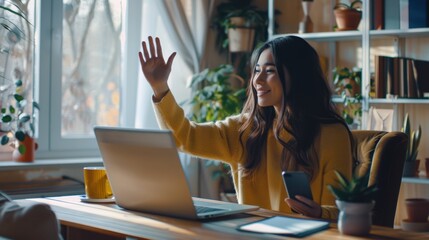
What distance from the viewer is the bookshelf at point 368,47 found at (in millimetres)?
3674

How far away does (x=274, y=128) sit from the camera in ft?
7.48

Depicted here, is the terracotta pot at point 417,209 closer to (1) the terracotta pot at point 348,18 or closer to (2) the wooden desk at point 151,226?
(1) the terracotta pot at point 348,18

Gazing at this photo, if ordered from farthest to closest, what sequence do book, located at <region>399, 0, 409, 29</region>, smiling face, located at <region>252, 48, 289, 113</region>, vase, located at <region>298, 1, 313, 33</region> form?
vase, located at <region>298, 1, 313, 33</region>, book, located at <region>399, 0, 409, 29</region>, smiling face, located at <region>252, 48, 289, 113</region>

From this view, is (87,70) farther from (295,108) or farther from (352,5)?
(295,108)

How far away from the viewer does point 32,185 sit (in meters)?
3.29

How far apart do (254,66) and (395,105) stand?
1734 mm

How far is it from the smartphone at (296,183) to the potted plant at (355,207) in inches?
7.2

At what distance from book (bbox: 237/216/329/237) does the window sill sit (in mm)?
1806

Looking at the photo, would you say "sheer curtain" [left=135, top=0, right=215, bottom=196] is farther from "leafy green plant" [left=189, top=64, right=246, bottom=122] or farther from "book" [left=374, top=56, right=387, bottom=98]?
"book" [left=374, top=56, right=387, bottom=98]

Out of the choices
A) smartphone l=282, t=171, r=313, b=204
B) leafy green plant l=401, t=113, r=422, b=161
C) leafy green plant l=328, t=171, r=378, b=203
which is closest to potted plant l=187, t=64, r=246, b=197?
leafy green plant l=401, t=113, r=422, b=161

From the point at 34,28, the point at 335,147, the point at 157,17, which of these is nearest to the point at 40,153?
the point at 34,28

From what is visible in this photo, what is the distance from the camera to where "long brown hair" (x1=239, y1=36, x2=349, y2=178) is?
223 centimetres

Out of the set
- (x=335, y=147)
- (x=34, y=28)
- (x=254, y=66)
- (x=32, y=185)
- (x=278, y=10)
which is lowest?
(x=32, y=185)

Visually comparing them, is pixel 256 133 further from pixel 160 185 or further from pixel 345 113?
pixel 345 113
